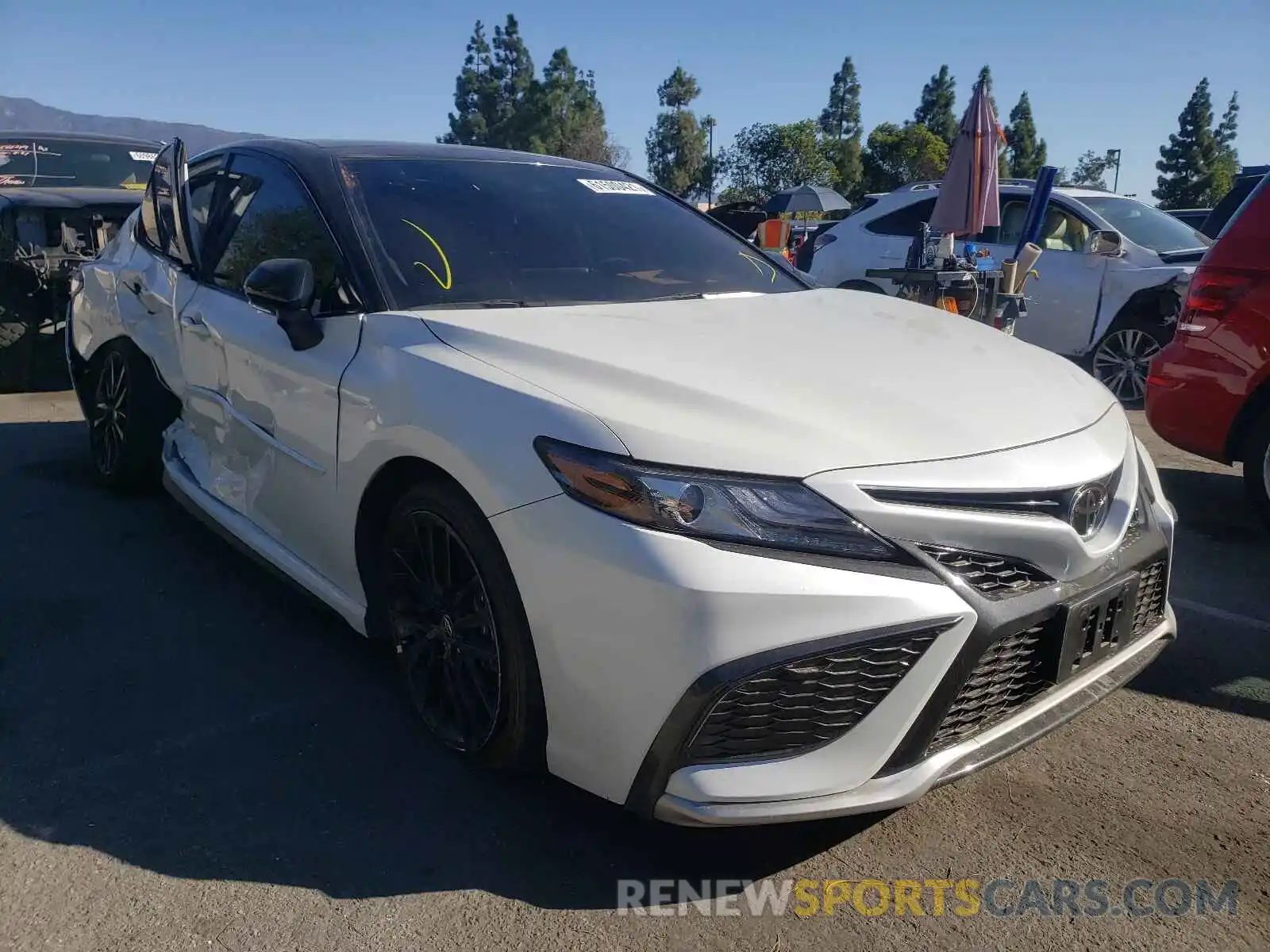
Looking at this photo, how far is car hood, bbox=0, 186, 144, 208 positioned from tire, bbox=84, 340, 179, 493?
2959 millimetres

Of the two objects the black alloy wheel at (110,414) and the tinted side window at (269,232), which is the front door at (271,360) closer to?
the tinted side window at (269,232)

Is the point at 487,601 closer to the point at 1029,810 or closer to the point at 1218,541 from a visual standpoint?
the point at 1029,810

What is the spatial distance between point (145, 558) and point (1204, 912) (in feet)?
12.3

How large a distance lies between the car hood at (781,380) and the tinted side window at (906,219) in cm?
654

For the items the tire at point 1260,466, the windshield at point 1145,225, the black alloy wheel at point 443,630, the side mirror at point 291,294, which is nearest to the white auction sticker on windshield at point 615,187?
the side mirror at point 291,294

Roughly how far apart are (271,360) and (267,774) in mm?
1231

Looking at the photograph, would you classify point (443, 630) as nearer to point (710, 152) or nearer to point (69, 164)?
point (69, 164)

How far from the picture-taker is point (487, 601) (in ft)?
7.75

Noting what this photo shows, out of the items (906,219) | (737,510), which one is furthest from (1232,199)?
(737,510)

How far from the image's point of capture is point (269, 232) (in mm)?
3459

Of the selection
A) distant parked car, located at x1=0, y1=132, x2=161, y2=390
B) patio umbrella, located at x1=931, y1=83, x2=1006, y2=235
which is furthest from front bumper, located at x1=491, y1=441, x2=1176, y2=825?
patio umbrella, located at x1=931, y1=83, x2=1006, y2=235

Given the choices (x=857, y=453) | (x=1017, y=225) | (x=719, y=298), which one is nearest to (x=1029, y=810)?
(x=857, y=453)

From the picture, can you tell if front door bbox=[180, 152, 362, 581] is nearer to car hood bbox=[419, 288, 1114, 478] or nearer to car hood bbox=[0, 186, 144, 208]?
car hood bbox=[419, 288, 1114, 478]

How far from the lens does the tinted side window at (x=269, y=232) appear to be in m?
3.04
